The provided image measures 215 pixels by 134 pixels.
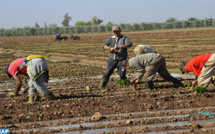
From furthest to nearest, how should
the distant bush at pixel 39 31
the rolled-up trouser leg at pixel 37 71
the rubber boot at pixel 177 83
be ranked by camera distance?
the distant bush at pixel 39 31 → the rubber boot at pixel 177 83 → the rolled-up trouser leg at pixel 37 71

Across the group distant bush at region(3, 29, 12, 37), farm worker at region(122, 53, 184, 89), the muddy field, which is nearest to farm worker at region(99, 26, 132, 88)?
the muddy field

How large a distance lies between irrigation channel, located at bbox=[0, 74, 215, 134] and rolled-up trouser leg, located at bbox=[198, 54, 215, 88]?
287mm

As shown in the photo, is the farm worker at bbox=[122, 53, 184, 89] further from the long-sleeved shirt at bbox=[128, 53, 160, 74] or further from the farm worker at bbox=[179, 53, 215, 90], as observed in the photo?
the farm worker at bbox=[179, 53, 215, 90]

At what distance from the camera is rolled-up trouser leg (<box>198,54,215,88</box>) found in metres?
8.83

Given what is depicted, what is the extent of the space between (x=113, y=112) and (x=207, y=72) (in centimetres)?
268

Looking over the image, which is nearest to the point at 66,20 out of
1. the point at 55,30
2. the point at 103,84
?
the point at 55,30

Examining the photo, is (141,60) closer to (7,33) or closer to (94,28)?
(94,28)

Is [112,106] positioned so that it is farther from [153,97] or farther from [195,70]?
[195,70]

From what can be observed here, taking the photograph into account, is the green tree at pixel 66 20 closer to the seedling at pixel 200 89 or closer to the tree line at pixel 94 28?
the tree line at pixel 94 28

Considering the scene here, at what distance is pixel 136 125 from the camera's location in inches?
259

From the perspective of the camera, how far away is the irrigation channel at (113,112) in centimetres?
648

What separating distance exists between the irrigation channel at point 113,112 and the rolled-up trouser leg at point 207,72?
0.94ft

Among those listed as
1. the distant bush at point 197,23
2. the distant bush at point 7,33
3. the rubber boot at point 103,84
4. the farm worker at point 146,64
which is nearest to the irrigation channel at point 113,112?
the farm worker at point 146,64

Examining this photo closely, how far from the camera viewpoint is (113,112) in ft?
25.2
